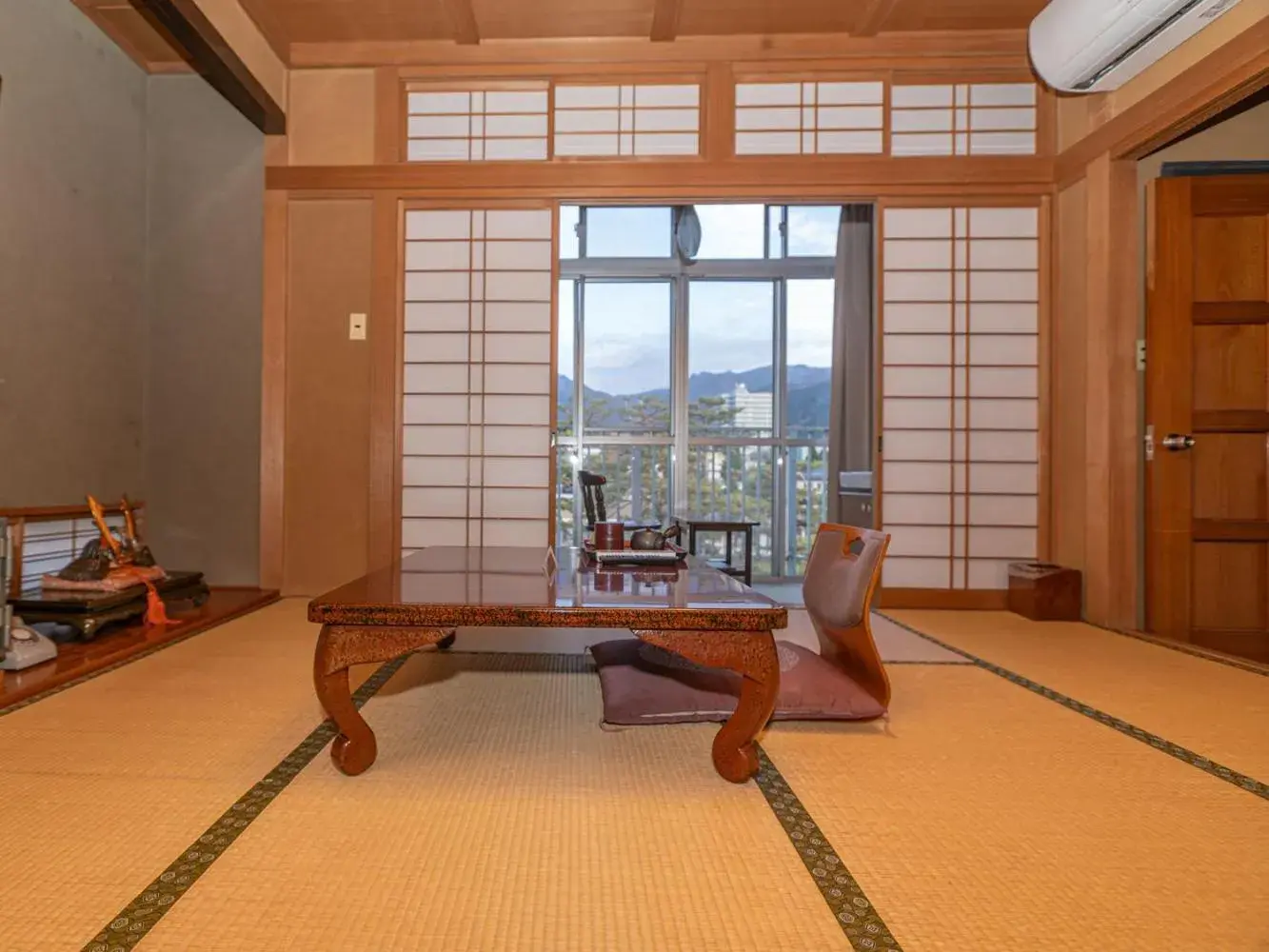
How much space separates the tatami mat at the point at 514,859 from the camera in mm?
1059

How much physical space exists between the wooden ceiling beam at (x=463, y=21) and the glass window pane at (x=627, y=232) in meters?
2.10

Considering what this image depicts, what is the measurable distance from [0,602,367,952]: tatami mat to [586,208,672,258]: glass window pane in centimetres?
437

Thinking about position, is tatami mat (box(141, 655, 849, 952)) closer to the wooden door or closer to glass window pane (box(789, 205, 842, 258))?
the wooden door

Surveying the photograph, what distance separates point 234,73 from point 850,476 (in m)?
4.40

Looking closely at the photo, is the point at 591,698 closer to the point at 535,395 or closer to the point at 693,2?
the point at 535,395

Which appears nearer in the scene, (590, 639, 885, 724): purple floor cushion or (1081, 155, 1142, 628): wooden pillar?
(590, 639, 885, 724): purple floor cushion

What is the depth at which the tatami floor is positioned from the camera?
3.55 feet

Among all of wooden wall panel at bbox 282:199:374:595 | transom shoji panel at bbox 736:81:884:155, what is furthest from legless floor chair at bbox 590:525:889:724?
transom shoji panel at bbox 736:81:884:155

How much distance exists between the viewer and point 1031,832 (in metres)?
1.39

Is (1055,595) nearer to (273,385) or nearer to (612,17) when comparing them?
(612,17)

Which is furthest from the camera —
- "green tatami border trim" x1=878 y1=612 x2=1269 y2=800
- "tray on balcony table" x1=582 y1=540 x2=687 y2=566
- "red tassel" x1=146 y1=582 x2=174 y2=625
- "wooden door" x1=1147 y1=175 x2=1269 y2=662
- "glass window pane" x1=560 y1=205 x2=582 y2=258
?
"glass window pane" x1=560 y1=205 x2=582 y2=258

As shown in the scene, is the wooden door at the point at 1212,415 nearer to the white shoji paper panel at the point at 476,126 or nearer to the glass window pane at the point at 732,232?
the glass window pane at the point at 732,232

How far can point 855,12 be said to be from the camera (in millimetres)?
3777

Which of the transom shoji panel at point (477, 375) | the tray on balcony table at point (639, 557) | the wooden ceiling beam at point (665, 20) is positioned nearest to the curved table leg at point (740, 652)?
the tray on balcony table at point (639, 557)
